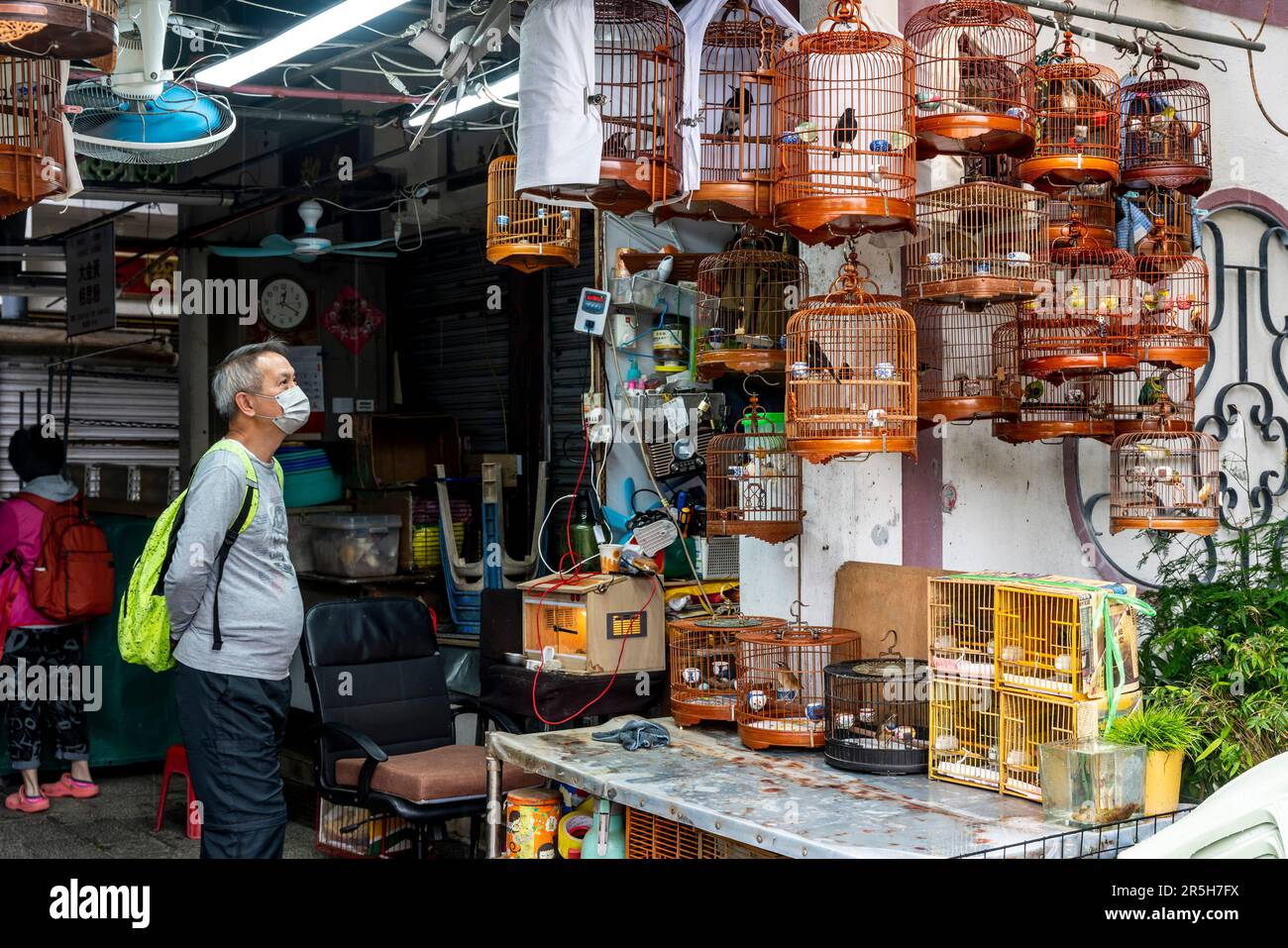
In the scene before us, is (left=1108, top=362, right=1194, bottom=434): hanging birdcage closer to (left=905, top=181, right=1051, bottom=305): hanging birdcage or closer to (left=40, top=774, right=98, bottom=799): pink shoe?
(left=905, top=181, right=1051, bottom=305): hanging birdcage

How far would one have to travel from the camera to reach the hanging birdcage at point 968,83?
4730 millimetres

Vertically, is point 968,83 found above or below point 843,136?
above

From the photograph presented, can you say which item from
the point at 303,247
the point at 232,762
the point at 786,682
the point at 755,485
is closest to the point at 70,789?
the point at 303,247

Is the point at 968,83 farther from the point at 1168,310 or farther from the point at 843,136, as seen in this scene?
the point at 1168,310

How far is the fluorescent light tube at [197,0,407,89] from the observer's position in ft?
19.7

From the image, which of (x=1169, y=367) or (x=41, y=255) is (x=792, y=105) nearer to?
(x=1169, y=367)

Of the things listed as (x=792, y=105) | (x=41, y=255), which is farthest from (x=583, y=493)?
(x=41, y=255)

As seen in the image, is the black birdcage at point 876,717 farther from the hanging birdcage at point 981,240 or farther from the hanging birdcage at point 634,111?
the hanging birdcage at point 634,111

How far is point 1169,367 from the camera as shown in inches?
222

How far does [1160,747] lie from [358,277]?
30.9ft

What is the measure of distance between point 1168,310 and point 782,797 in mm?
2965

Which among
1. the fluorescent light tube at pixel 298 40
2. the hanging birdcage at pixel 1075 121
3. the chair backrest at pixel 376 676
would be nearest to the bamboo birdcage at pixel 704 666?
the chair backrest at pixel 376 676

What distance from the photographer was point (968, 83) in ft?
16.6

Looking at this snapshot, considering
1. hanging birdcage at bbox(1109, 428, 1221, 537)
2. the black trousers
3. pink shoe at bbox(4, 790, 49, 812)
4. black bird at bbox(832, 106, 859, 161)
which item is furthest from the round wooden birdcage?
pink shoe at bbox(4, 790, 49, 812)
